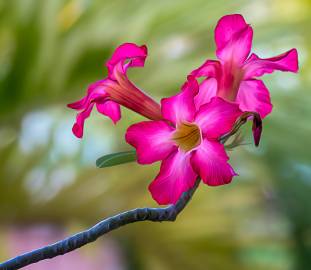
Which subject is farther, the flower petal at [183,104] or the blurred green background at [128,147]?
the blurred green background at [128,147]

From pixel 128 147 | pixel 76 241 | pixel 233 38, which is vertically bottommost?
pixel 76 241

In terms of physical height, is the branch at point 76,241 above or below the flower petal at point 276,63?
below

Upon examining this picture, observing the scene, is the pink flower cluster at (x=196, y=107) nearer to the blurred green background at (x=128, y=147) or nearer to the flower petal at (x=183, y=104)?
the flower petal at (x=183, y=104)

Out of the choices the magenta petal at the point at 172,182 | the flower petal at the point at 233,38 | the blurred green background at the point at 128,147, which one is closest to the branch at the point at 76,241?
the magenta petal at the point at 172,182

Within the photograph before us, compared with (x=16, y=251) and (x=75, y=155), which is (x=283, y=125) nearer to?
(x=75, y=155)

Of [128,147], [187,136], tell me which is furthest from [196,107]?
[128,147]

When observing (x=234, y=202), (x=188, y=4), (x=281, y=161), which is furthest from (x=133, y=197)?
Answer: (x=188, y=4)

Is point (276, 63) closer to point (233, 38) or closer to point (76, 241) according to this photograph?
point (233, 38)
